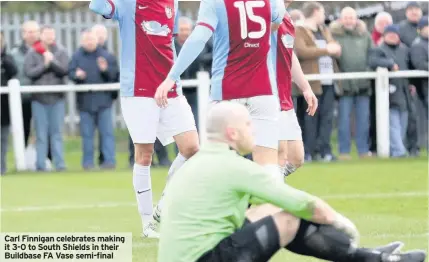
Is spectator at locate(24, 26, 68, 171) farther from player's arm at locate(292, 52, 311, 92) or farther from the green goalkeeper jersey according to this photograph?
the green goalkeeper jersey

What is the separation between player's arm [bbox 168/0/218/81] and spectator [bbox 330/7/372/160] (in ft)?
33.4

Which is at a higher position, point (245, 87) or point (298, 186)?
point (245, 87)

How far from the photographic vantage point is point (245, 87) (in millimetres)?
10406

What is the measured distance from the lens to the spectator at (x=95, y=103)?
19812 millimetres

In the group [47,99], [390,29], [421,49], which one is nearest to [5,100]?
[47,99]

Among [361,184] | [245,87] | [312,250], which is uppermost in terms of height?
[245,87]

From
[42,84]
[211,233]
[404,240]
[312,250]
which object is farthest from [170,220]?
[42,84]

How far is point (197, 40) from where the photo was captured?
393 inches

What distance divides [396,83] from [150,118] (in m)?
10.2

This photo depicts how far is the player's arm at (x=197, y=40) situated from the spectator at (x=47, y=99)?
9.69 metres

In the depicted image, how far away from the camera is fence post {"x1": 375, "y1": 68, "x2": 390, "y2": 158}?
67.9 feet

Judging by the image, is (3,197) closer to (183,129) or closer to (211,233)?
(183,129)

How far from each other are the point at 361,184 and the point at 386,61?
4.56 meters
